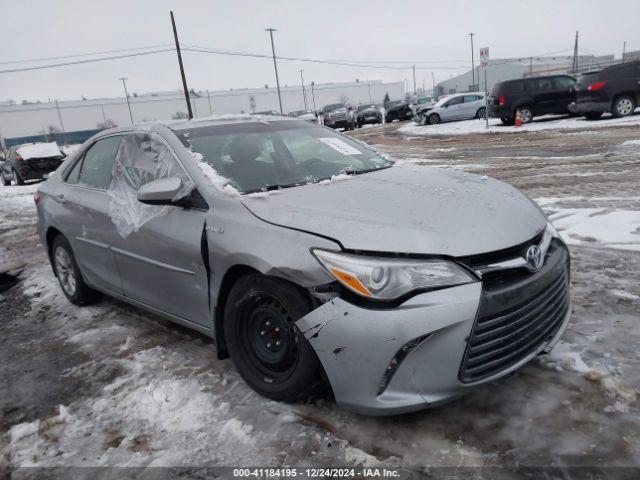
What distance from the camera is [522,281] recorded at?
2309mm

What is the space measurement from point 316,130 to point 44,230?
9.47 ft

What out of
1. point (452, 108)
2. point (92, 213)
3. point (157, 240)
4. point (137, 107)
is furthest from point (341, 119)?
point (137, 107)

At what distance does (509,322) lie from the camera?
7.41 feet

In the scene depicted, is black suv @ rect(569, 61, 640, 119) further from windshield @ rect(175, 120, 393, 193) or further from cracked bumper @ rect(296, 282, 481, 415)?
cracked bumper @ rect(296, 282, 481, 415)

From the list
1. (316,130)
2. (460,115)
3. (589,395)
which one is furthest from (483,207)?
(460,115)

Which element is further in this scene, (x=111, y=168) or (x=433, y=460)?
(x=111, y=168)

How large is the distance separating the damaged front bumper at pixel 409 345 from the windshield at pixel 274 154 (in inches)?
43.6

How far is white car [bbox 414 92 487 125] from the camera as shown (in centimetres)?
2597

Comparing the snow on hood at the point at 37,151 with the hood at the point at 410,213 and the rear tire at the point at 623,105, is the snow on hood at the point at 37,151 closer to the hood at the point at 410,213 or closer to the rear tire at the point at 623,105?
the hood at the point at 410,213

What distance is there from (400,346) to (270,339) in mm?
805

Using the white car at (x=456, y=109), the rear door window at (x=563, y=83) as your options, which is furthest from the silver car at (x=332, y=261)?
the white car at (x=456, y=109)

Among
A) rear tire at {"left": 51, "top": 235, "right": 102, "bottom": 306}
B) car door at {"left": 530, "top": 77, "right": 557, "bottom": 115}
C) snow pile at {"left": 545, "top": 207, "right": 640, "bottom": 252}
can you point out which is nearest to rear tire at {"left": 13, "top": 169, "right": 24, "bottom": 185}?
rear tire at {"left": 51, "top": 235, "right": 102, "bottom": 306}

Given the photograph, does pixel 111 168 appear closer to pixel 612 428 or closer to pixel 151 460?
pixel 151 460

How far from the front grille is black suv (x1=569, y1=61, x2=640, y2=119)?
16.1 metres
